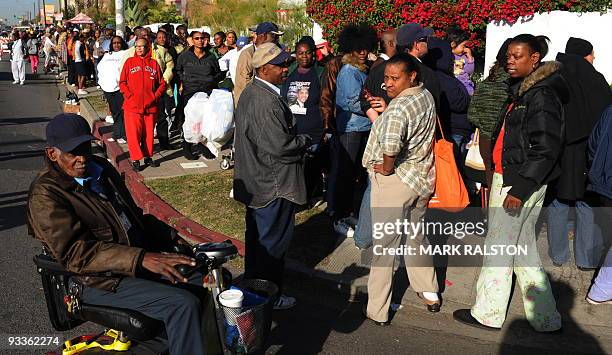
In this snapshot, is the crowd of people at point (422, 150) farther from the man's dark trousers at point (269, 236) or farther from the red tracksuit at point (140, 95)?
the red tracksuit at point (140, 95)

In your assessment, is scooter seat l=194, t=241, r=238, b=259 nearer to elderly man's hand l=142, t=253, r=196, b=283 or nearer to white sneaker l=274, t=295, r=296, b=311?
elderly man's hand l=142, t=253, r=196, b=283

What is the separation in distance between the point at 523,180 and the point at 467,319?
3.89 feet

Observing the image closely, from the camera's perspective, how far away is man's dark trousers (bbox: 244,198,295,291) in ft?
15.2

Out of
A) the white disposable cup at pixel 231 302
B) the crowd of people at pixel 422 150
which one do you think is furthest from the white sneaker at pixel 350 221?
the white disposable cup at pixel 231 302

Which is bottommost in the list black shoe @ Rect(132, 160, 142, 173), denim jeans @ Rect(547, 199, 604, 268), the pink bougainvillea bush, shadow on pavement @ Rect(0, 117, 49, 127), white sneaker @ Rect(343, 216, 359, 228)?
shadow on pavement @ Rect(0, 117, 49, 127)

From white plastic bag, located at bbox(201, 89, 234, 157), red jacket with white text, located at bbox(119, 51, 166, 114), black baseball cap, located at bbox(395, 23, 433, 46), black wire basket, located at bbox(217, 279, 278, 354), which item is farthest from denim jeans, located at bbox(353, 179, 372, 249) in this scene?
red jacket with white text, located at bbox(119, 51, 166, 114)

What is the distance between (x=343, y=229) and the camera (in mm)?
6348

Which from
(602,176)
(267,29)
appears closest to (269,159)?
(602,176)

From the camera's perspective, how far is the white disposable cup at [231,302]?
3096 mm

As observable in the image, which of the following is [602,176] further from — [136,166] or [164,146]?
[164,146]

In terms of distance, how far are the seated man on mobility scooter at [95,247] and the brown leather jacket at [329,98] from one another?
128 inches

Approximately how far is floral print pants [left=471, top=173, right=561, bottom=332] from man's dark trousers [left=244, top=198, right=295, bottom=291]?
1433 millimetres

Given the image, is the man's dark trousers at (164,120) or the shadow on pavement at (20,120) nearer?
the man's dark trousers at (164,120)

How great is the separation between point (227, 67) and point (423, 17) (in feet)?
15.5
